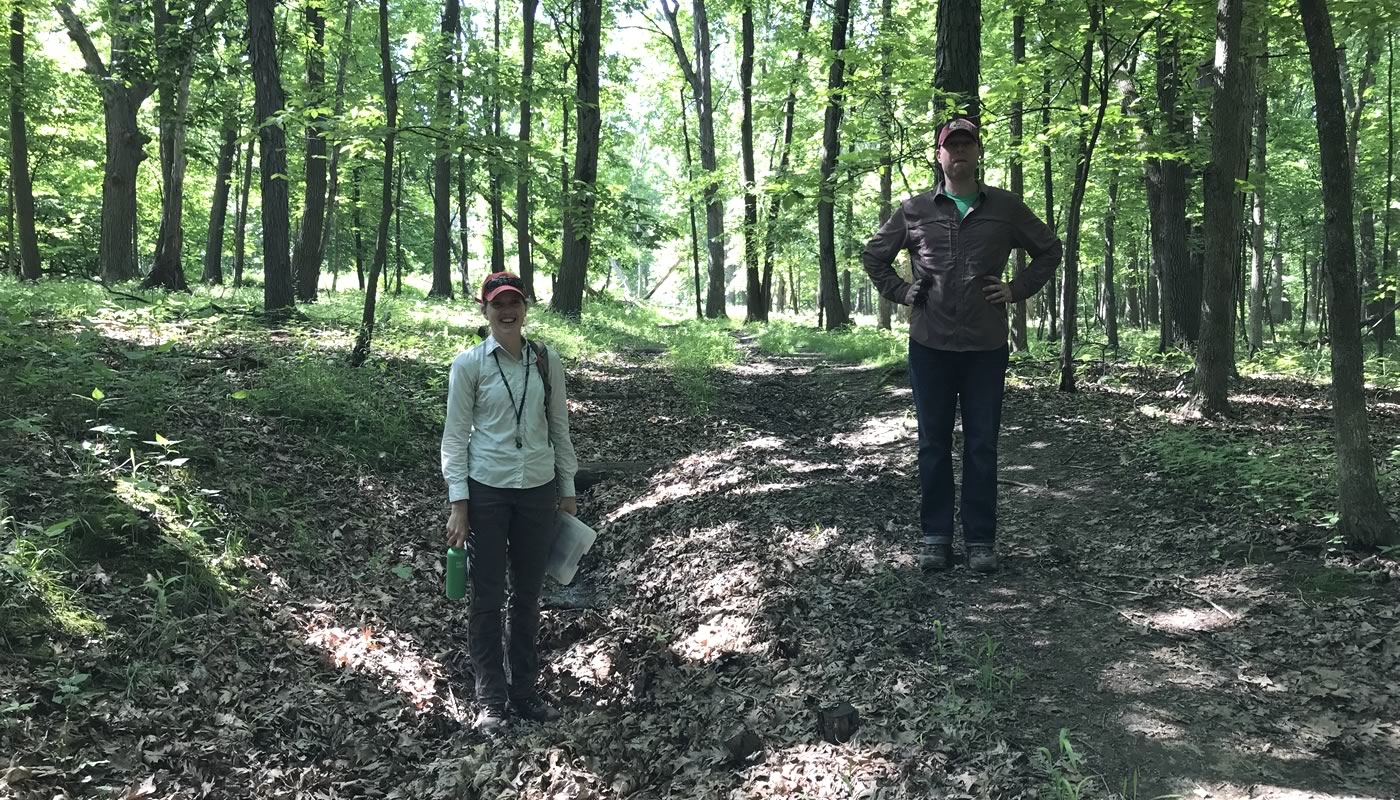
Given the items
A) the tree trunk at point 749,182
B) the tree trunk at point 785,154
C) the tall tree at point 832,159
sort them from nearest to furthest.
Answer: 1. the tall tree at point 832,159
2. the tree trunk at point 785,154
3. the tree trunk at point 749,182

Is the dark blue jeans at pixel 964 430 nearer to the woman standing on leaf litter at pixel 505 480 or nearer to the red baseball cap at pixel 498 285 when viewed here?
the woman standing on leaf litter at pixel 505 480

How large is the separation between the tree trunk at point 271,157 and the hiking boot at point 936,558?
34.4 ft

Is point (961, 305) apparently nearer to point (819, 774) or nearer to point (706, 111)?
point (819, 774)

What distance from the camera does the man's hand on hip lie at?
4344 millimetres

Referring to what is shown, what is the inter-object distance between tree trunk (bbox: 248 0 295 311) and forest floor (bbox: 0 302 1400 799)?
202 inches

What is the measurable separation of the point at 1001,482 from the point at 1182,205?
8.08 m

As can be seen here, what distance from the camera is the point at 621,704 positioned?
4102 mm

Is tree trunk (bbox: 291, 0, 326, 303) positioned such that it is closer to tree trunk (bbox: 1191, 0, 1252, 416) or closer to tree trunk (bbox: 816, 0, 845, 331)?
tree trunk (bbox: 816, 0, 845, 331)

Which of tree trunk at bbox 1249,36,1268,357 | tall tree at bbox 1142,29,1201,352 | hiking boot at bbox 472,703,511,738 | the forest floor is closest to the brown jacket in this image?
the forest floor

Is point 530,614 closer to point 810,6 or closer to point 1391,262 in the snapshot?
point 810,6

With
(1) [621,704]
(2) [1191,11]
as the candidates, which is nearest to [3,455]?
(1) [621,704]

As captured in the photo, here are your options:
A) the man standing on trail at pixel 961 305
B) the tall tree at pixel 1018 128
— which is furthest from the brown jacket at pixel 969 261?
the tall tree at pixel 1018 128

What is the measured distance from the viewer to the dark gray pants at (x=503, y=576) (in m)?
4.04

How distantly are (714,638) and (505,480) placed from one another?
4.83ft
